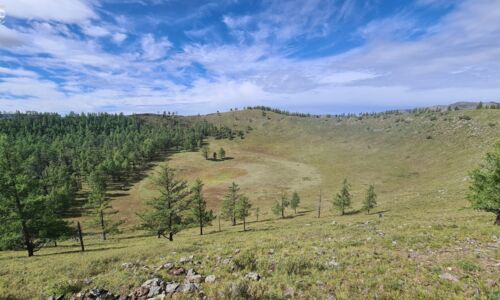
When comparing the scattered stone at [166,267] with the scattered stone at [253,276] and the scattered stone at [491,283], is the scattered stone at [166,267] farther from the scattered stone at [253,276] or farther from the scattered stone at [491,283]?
the scattered stone at [491,283]

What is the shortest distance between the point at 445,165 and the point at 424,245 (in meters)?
92.9

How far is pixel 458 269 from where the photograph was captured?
34.4ft

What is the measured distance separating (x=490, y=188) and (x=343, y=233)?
12.2 m

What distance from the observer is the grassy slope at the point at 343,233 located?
10.0 metres

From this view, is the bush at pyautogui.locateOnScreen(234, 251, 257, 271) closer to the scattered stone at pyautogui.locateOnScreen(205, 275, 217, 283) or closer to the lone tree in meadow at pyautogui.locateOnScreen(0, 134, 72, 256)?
the scattered stone at pyautogui.locateOnScreen(205, 275, 217, 283)

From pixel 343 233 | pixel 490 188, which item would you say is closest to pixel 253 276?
pixel 343 233

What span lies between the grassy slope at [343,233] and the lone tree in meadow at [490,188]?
60.8 inches

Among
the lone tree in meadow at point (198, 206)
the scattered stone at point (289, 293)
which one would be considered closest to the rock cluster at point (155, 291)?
the scattered stone at point (289, 293)

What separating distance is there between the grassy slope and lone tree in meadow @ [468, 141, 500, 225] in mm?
1545

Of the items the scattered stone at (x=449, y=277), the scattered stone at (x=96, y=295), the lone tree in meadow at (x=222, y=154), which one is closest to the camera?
the scattered stone at (x=96, y=295)

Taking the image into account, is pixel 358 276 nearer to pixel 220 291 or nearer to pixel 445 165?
pixel 220 291

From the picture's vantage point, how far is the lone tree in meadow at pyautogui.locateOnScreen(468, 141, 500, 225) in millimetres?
20036

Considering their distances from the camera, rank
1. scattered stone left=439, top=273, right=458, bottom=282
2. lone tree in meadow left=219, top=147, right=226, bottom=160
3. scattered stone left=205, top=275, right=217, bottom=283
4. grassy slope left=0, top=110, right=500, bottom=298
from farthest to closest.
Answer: lone tree in meadow left=219, top=147, right=226, bottom=160, grassy slope left=0, top=110, right=500, bottom=298, scattered stone left=205, top=275, right=217, bottom=283, scattered stone left=439, top=273, right=458, bottom=282

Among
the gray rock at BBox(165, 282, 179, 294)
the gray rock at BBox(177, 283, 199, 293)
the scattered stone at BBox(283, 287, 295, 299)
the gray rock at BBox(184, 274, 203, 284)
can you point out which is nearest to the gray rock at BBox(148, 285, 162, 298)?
the gray rock at BBox(165, 282, 179, 294)
